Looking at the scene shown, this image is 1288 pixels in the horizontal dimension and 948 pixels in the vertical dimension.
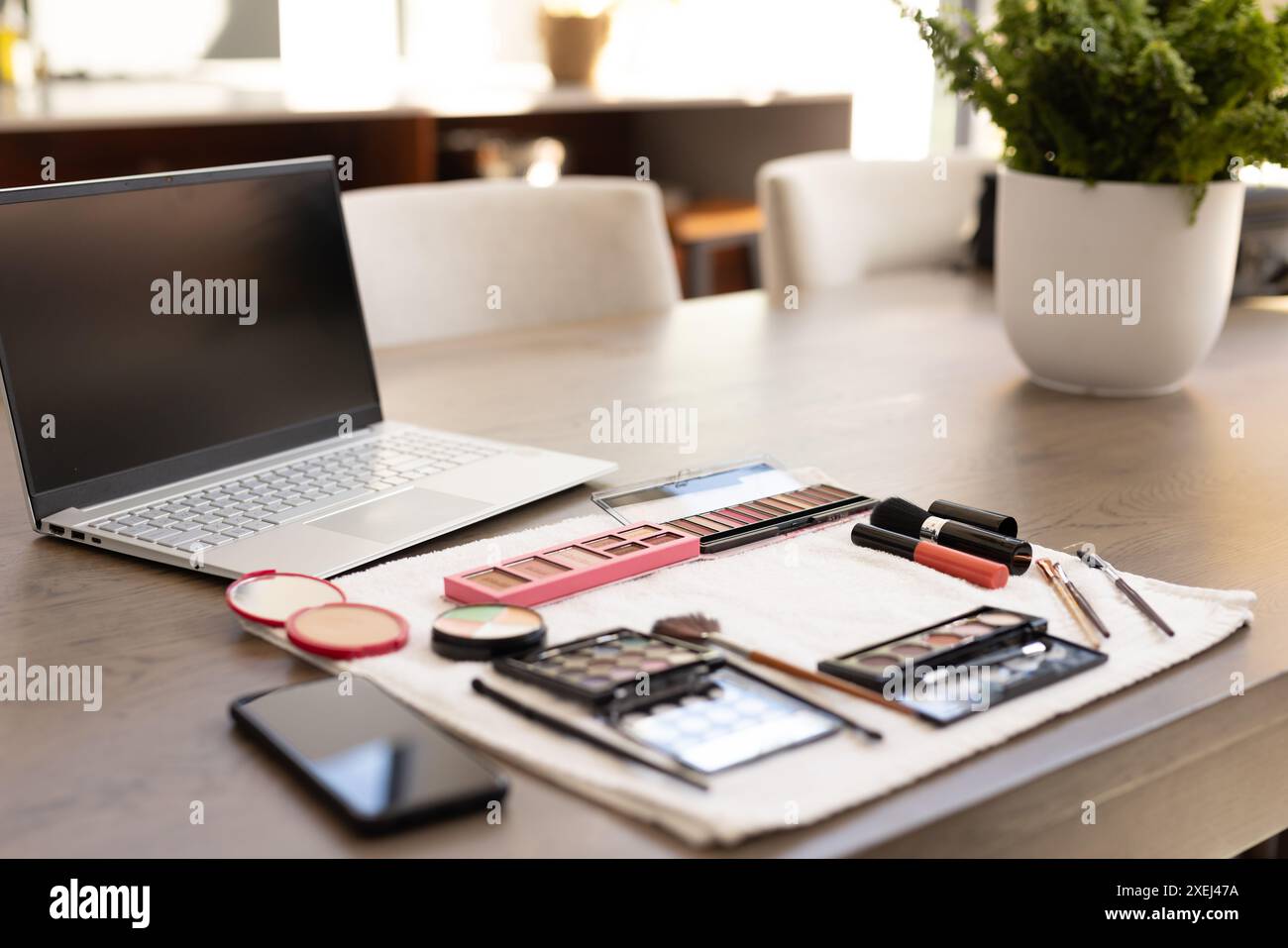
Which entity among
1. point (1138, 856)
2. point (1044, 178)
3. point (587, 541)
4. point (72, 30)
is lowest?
point (1138, 856)

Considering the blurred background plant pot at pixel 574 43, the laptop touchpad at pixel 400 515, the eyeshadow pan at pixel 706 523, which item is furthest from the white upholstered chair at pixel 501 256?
the blurred background plant pot at pixel 574 43

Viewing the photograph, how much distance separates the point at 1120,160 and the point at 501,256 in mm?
776

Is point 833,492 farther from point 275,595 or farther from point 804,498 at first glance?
point 275,595

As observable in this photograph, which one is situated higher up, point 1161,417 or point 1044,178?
point 1044,178

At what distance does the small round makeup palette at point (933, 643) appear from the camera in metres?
0.65

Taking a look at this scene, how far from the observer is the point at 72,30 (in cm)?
281

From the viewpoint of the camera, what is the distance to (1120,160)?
1212mm

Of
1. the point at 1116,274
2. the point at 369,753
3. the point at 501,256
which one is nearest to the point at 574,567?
the point at 369,753

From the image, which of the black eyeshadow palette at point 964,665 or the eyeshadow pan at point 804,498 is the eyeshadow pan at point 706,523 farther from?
the black eyeshadow palette at point 964,665

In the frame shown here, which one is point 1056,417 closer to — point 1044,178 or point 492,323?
point 1044,178
